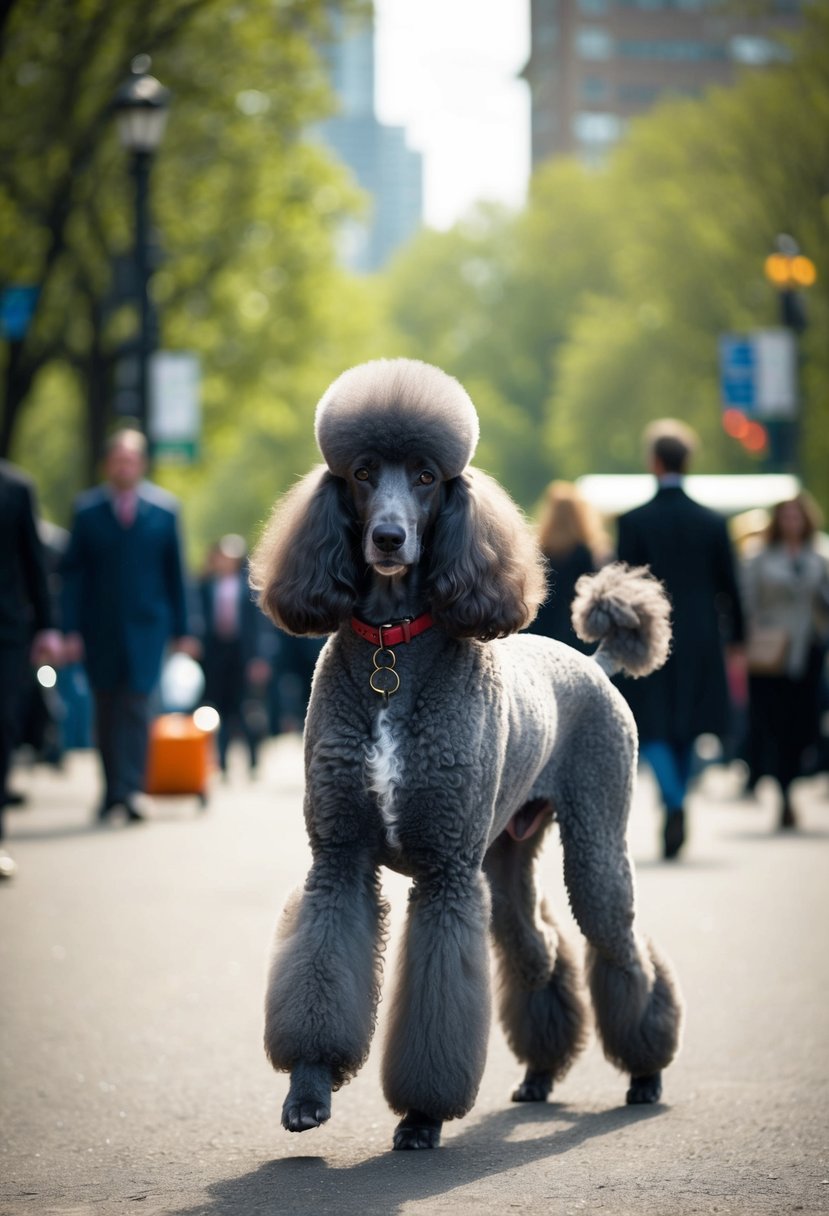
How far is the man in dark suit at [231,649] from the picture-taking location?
18.7m

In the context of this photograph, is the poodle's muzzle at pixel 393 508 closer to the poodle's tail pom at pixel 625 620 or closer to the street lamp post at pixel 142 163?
the poodle's tail pom at pixel 625 620

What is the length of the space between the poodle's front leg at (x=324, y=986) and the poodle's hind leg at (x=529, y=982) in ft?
2.86

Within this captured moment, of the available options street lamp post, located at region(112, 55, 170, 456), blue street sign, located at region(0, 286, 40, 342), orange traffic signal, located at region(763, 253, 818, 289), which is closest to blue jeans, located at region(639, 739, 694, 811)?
street lamp post, located at region(112, 55, 170, 456)

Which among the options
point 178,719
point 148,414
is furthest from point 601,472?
point 178,719

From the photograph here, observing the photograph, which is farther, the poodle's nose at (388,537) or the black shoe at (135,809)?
the black shoe at (135,809)

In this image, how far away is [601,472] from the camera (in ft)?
179

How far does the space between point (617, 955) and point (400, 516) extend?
1.56 m

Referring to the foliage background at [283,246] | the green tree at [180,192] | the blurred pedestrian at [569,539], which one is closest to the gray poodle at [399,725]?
the blurred pedestrian at [569,539]

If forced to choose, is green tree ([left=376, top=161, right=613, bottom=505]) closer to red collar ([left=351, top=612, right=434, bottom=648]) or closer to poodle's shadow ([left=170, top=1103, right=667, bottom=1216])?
poodle's shadow ([left=170, top=1103, right=667, bottom=1216])

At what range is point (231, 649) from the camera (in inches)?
745

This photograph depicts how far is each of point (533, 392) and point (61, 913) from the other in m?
55.4

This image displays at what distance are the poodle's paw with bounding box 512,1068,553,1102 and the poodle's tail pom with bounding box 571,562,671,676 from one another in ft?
3.80

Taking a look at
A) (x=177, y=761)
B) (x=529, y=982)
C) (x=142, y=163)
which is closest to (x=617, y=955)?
(x=529, y=982)

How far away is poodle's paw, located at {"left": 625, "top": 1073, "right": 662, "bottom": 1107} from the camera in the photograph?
19.1 ft
